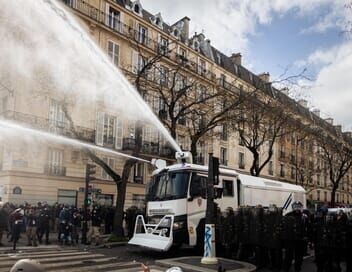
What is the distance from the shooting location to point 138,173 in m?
37.0

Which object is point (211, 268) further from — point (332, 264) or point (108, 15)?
point (108, 15)

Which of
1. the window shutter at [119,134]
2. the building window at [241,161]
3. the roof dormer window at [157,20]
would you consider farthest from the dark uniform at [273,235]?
the building window at [241,161]

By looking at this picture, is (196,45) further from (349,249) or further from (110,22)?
(349,249)

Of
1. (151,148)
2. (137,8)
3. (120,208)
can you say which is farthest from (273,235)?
(137,8)

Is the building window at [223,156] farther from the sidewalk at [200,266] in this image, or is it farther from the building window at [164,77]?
the sidewalk at [200,266]

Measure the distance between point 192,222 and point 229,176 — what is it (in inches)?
120

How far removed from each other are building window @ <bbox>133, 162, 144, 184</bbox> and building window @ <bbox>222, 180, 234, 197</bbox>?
2090 cm

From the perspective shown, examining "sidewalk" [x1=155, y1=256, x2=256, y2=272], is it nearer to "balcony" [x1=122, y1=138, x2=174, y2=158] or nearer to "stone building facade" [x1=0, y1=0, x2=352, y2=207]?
"stone building facade" [x1=0, y1=0, x2=352, y2=207]

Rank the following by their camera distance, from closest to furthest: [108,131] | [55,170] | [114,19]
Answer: [55,170], [108,131], [114,19]

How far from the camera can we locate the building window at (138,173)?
120 ft

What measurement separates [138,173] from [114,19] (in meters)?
13.2

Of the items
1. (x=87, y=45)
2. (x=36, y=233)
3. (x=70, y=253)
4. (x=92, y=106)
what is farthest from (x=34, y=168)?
(x=70, y=253)

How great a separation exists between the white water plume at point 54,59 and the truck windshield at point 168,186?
10.2 feet

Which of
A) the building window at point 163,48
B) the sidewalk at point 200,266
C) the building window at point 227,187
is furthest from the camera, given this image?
the building window at point 163,48
